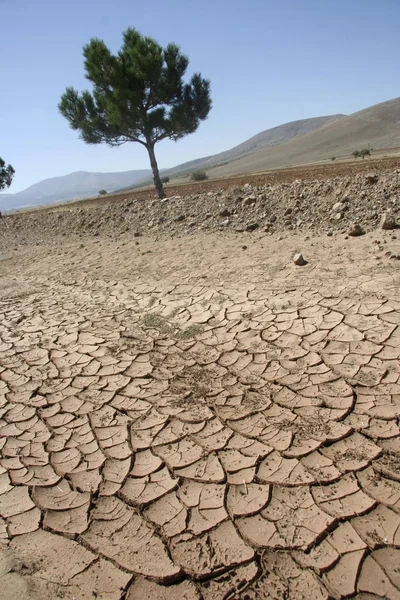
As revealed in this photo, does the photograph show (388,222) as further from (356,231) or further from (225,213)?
(225,213)

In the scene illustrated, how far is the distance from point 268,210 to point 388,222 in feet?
6.83

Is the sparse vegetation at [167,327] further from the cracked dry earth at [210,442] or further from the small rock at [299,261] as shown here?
the small rock at [299,261]

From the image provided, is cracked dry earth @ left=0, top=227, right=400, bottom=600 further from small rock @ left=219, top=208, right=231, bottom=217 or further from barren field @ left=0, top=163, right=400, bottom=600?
small rock @ left=219, top=208, right=231, bottom=217

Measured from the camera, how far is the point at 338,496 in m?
1.72

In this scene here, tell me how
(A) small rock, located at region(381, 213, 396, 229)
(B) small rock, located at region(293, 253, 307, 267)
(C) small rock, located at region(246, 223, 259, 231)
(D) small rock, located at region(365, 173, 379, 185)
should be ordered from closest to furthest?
(B) small rock, located at region(293, 253, 307, 267)
(A) small rock, located at region(381, 213, 396, 229)
(D) small rock, located at region(365, 173, 379, 185)
(C) small rock, located at region(246, 223, 259, 231)

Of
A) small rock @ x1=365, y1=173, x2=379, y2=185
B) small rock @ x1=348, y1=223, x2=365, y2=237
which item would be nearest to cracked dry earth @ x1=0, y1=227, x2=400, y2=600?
small rock @ x1=348, y1=223, x2=365, y2=237

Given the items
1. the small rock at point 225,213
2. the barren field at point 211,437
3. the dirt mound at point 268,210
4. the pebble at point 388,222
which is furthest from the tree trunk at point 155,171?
the barren field at point 211,437

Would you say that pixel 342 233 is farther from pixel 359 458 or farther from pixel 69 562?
pixel 69 562

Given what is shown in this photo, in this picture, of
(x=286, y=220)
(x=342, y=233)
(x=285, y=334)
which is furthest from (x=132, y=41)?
(x=285, y=334)

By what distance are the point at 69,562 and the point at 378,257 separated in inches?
150

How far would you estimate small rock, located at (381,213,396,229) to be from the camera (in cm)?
477

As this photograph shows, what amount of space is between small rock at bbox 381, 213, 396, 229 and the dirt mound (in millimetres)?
130

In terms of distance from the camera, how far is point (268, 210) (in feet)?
21.0

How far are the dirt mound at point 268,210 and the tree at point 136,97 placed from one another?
14.0ft
